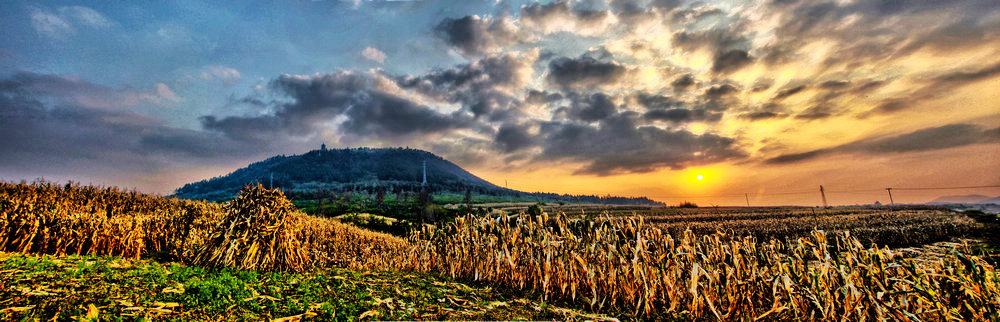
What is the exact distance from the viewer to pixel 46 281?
11.4 feet

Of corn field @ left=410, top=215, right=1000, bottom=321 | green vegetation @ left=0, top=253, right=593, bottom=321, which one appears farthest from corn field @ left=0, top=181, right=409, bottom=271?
corn field @ left=410, top=215, right=1000, bottom=321

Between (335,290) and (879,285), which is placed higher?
(335,290)

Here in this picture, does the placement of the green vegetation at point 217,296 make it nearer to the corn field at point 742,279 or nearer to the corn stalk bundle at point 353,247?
the corn field at point 742,279

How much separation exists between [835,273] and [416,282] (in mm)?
6778

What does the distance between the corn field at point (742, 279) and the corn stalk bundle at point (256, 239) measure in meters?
3.95

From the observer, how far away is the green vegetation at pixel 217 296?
3.13 meters

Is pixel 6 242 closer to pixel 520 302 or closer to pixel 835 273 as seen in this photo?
pixel 520 302

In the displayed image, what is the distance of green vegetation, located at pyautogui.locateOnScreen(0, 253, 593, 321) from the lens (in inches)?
123

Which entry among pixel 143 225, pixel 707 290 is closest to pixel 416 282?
pixel 707 290

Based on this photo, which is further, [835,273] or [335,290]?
[835,273]

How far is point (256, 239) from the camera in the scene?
238 inches

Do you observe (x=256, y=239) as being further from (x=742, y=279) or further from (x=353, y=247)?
(x=353, y=247)

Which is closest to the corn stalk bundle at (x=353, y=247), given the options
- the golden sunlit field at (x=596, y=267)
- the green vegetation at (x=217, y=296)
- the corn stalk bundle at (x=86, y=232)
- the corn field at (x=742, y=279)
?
the corn stalk bundle at (x=86, y=232)

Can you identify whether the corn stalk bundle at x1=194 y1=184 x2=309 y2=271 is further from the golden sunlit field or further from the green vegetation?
the green vegetation
